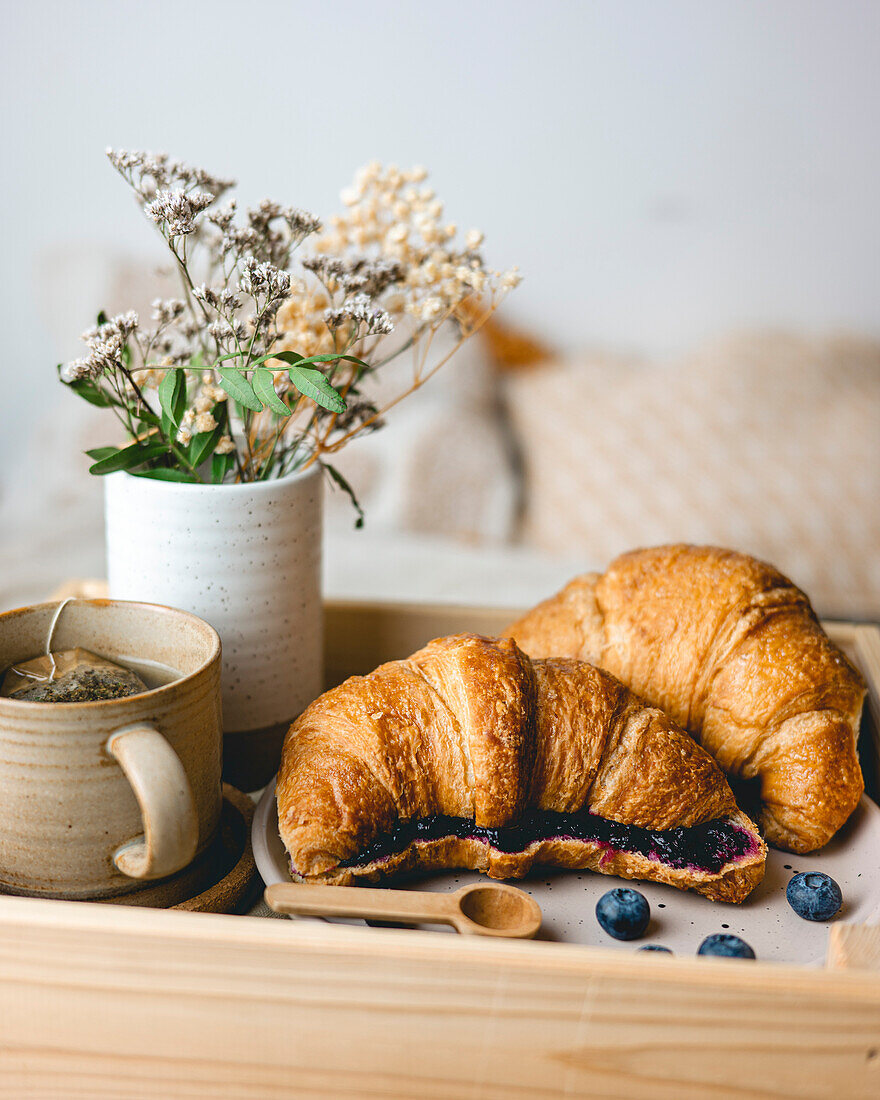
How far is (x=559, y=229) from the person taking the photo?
8.81ft

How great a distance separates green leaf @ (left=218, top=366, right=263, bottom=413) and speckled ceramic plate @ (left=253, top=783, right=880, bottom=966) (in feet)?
0.95

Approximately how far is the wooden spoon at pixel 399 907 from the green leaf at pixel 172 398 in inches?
13.8

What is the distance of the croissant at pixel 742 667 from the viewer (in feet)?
2.53

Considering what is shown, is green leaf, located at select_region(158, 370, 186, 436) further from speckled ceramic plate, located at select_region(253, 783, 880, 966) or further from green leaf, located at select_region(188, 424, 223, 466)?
speckled ceramic plate, located at select_region(253, 783, 880, 966)

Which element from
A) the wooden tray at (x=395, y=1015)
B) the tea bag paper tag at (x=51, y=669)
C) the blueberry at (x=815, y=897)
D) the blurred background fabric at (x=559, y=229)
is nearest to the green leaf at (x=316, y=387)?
the tea bag paper tag at (x=51, y=669)

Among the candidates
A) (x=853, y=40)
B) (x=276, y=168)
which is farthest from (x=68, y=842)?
(x=853, y=40)

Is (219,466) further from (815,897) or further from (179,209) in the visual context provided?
(815,897)

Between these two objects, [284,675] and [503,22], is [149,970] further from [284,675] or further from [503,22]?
[503,22]

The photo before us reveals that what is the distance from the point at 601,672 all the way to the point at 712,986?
295mm

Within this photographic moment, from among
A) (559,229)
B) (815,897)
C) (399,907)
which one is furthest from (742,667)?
(559,229)

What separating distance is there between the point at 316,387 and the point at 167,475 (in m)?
0.17

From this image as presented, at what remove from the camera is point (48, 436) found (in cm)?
225

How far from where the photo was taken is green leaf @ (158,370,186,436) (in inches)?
29.2

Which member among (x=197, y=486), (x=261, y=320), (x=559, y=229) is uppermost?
(x=559, y=229)
